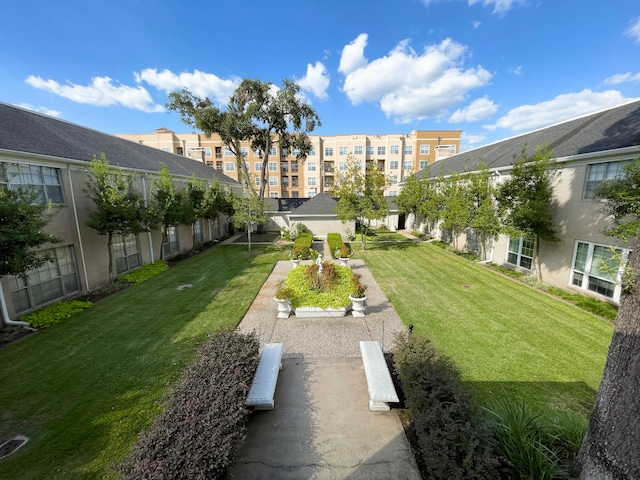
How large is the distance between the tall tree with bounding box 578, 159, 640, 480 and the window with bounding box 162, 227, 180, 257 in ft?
68.2

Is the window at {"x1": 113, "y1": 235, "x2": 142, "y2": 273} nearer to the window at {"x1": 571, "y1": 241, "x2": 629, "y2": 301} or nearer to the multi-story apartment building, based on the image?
the window at {"x1": 571, "y1": 241, "x2": 629, "y2": 301}

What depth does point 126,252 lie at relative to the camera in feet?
47.5

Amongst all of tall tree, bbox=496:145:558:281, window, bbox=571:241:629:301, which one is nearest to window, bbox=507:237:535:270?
tall tree, bbox=496:145:558:281

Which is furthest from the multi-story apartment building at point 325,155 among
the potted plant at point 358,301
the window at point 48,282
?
the potted plant at point 358,301

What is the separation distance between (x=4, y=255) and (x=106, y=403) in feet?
18.8

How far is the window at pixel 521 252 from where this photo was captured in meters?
13.7

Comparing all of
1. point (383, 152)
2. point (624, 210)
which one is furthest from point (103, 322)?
point (383, 152)

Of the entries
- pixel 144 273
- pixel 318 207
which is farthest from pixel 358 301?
pixel 318 207

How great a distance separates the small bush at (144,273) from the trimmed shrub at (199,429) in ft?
37.0

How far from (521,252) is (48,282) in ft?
72.6

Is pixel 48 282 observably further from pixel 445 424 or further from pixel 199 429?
pixel 445 424

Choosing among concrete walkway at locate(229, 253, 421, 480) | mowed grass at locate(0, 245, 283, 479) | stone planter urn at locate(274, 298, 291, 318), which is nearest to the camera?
concrete walkway at locate(229, 253, 421, 480)

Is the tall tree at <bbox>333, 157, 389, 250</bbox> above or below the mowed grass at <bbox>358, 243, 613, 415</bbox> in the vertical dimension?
above

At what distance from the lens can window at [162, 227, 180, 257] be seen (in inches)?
733
